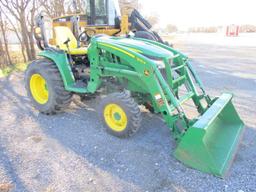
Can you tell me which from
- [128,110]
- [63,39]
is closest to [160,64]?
[128,110]

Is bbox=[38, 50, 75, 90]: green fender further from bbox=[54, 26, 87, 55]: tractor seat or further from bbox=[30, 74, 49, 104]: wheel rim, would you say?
bbox=[30, 74, 49, 104]: wheel rim

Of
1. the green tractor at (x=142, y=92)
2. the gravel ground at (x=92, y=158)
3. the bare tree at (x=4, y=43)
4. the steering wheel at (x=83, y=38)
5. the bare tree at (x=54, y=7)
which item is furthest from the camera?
the bare tree at (x=54, y=7)

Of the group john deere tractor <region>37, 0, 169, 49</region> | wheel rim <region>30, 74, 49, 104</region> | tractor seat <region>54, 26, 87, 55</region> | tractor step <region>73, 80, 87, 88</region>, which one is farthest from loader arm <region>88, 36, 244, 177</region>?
john deere tractor <region>37, 0, 169, 49</region>

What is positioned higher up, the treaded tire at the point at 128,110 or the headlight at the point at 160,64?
the headlight at the point at 160,64

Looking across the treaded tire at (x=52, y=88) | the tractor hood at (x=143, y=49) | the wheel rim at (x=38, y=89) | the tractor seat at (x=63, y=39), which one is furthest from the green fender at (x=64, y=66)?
the tractor hood at (x=143, y=49)

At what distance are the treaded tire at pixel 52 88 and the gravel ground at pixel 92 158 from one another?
0.18 m

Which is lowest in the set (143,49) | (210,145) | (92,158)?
(92,158)

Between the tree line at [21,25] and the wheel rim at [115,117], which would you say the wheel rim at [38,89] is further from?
the tree line at [21,25]

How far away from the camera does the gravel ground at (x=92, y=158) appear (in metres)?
2.50

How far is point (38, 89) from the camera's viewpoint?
452cm

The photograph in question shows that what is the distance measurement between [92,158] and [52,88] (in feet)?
5.01

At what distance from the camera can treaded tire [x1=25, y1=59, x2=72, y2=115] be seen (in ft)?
13.1

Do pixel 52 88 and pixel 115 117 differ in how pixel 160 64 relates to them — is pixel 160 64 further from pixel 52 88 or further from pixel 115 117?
pixel 52 88

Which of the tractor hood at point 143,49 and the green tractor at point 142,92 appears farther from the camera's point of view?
the tractor hood at point 143,49
